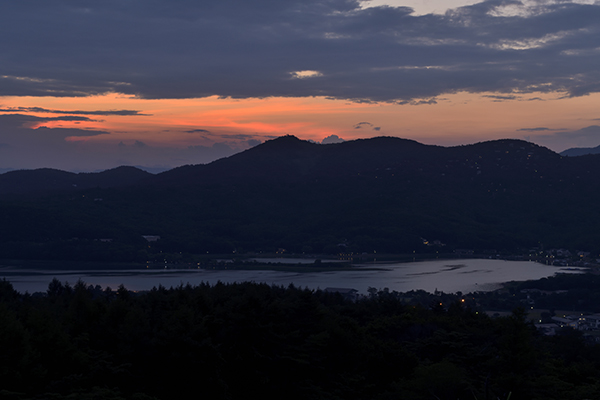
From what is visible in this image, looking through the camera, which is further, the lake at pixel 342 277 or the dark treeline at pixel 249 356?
the lake at pixel 342 277

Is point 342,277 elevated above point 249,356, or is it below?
below

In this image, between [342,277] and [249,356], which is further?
[342,277]

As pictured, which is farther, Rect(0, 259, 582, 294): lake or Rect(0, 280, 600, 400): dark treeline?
Rect(0, 259, 582, 294): lake

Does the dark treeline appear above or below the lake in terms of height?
above

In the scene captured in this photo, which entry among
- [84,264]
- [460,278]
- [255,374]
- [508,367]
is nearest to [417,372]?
[508,367]
